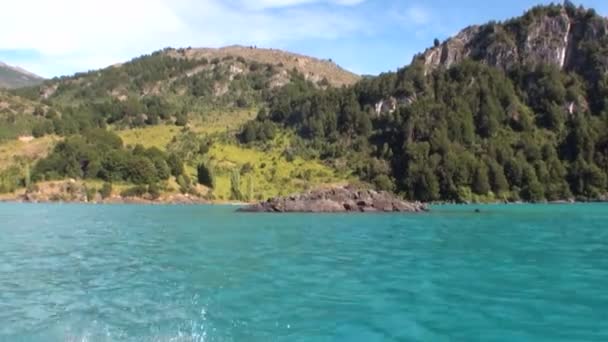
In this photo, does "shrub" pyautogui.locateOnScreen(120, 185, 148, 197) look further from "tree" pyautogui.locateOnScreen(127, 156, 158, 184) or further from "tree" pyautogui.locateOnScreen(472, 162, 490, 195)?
"tree" pyautogui.locateOnScreen(472, 162, 490, 195)

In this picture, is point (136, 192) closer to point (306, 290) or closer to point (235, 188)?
point (235, 188)

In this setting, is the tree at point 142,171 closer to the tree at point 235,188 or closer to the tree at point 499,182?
the tree at point 235,188

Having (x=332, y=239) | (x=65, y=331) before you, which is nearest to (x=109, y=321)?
(x=65, y=331)

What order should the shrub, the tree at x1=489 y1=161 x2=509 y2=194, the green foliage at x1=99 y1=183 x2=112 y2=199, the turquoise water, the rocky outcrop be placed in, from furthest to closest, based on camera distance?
the tree at x1=489 y1=161 x2=509 y2=194
the shrub
the green foliage at x1=99 y1=183 x2=112 y2=199
the rocky outcrop
the turquoise water

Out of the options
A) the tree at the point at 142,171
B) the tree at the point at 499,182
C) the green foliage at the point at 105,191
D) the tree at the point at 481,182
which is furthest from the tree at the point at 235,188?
the tree at the point at 499,182

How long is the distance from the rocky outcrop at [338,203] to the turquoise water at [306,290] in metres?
74.3

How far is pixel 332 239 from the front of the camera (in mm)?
60406

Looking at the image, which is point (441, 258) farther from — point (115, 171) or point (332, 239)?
point (115, 171)

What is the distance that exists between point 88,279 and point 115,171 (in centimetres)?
17109

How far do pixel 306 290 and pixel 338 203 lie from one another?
10359 centimetres

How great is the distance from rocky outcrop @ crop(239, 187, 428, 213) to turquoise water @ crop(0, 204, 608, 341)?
244 feet

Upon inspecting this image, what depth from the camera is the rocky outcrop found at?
132 metres

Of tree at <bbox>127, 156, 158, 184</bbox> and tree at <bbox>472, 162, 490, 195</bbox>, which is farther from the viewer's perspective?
tree at <bbox>472, 162, 490, 195</bbox>

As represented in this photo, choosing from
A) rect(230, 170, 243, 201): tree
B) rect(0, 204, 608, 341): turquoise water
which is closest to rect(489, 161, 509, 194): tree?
rect(230, 170, 243, 201): tree
